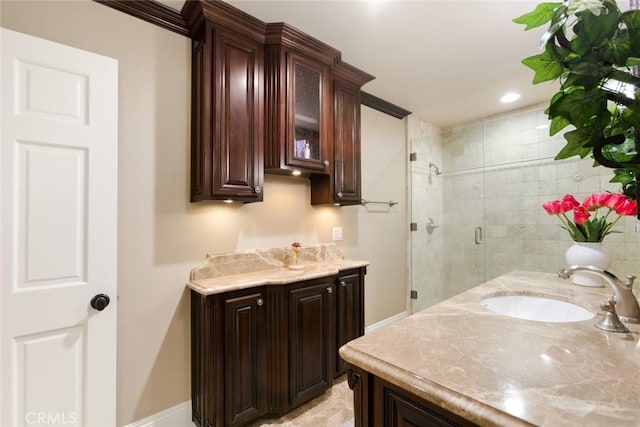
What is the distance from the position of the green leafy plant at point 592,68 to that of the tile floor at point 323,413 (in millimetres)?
1927

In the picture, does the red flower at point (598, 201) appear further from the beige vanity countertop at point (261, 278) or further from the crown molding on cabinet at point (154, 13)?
the crown molding on cabinet at point (154, 13)

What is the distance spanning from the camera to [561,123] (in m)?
0.64

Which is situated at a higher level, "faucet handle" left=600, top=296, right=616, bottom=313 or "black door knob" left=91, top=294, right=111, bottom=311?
"faucet handle" left=600, top=296, right=616, bottom=313

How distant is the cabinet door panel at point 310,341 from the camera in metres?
1.81

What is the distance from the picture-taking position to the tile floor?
177cm

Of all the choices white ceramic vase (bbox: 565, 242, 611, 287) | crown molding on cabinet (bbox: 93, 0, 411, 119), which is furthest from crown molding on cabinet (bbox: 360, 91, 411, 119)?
white ceramic vase (bbox: 565, 242, 611, 287)

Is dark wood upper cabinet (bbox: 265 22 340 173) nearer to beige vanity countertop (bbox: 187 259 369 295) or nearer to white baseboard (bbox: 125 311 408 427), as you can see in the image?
beige vanity countertop (bbox: 187 259 369 295)

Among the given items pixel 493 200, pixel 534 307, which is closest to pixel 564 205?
pixel 534 307

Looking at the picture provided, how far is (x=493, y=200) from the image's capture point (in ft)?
10.4

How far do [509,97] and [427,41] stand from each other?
1.54m

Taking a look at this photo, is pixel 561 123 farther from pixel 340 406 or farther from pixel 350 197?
pixel 340 406

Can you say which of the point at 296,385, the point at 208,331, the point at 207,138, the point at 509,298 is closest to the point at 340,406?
the point at 296,385

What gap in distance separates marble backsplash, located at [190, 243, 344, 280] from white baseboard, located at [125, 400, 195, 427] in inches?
30.6

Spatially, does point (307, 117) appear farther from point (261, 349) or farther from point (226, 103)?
point (261, 349)
